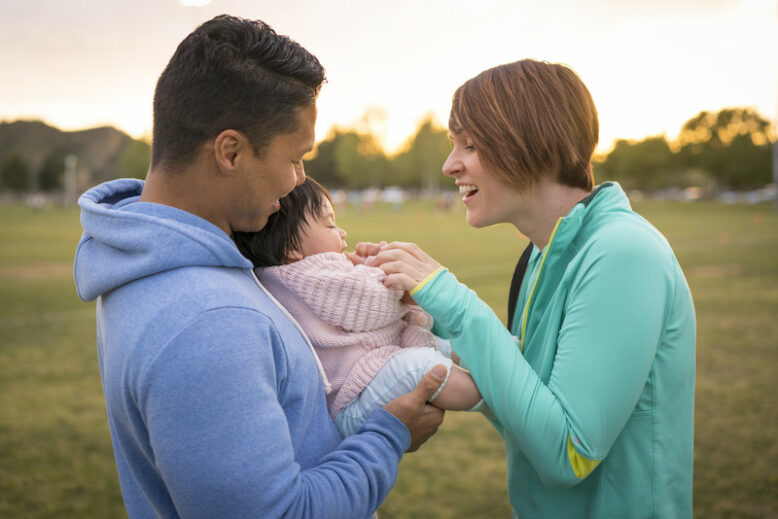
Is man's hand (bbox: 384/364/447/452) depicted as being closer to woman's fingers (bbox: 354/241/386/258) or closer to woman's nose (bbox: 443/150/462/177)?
woman's fingers (bbox: 354/241/386/258)

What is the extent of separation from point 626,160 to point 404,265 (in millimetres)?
91790

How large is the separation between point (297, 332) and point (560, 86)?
1.09 metres

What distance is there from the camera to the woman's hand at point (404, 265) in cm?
165

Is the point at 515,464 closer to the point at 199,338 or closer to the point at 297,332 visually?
the point at 297,332

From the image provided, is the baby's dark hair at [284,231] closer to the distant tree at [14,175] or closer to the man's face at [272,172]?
the man's face at [272,172]

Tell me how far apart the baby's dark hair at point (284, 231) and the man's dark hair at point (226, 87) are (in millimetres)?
481

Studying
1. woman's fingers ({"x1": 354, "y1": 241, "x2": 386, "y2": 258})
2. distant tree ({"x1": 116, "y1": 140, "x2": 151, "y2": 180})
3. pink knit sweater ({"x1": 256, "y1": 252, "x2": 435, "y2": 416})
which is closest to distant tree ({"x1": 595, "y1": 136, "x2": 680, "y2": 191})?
distant tree ({"x1": 116, "y1": 140, "x2": 151, "y2": 180})

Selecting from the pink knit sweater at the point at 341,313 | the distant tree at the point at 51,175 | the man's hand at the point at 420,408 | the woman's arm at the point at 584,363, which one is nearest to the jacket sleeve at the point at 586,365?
the woman's arm at the point at 584,363

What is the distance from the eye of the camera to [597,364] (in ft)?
4.94

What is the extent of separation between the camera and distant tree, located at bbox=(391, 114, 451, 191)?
78.2m

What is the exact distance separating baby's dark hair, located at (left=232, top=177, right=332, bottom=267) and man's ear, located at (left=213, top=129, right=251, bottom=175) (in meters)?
0.47

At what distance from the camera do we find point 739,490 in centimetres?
390

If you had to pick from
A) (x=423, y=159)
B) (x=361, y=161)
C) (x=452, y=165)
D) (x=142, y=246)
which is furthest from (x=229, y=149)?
(x=361, y=161)

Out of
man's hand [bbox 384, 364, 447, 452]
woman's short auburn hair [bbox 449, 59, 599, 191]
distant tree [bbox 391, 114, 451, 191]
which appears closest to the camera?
man's hand [bbox 384, 364, 447, 452]
